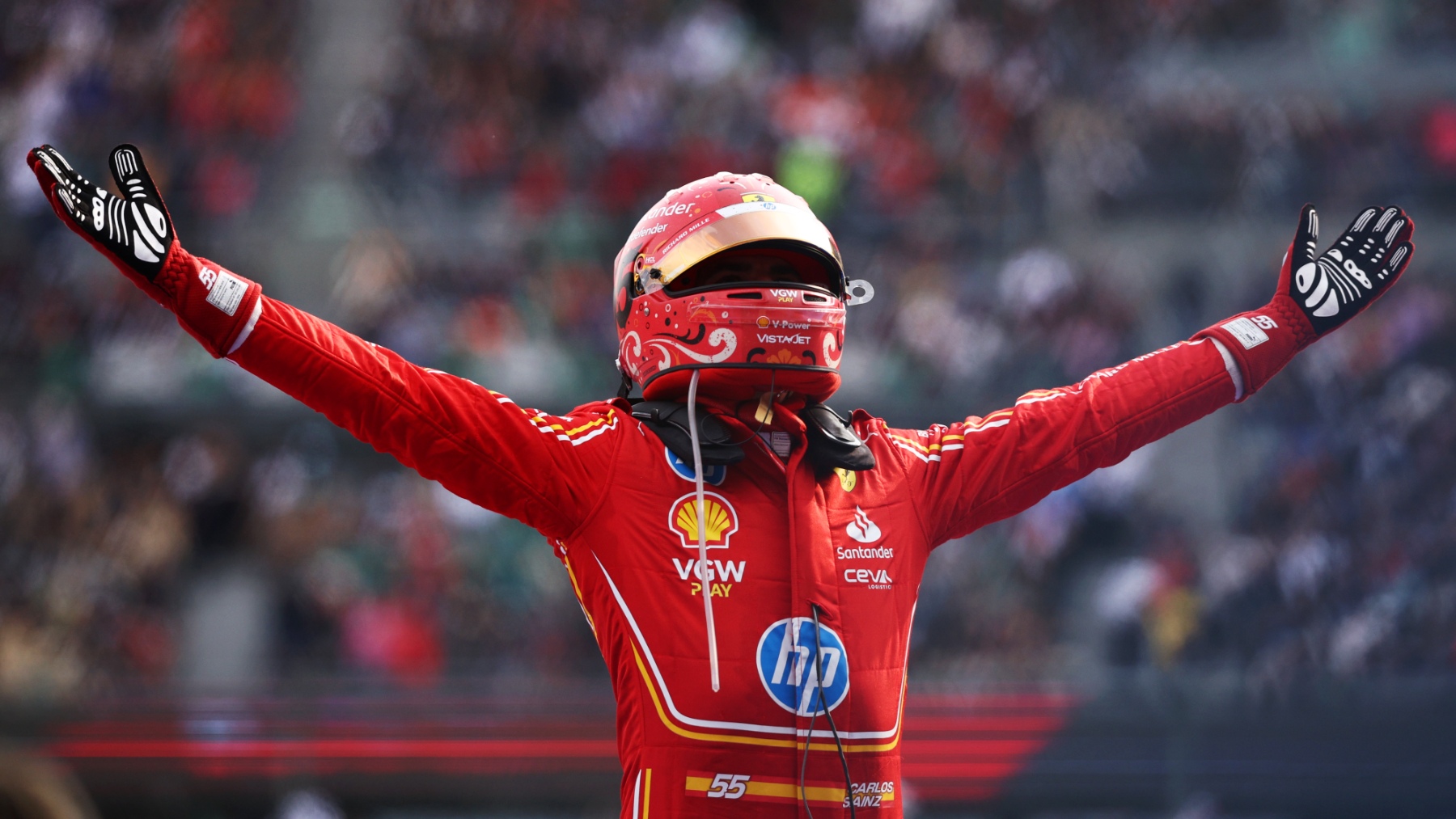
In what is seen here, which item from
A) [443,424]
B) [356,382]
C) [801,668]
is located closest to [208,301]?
[356,382]

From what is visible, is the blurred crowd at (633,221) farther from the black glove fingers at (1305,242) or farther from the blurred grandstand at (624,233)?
the black glove fingers at (1305,242)

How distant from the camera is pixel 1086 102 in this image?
42.1 ft

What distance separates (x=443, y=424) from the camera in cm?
302

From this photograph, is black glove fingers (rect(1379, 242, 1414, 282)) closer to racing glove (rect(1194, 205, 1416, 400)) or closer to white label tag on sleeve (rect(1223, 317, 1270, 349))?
racing glove (rect(1194, 205, 1416, 400))

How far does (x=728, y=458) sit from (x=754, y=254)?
53 cm

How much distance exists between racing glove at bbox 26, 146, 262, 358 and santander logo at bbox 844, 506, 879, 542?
1.30 metres

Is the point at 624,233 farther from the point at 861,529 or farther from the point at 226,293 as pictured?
the point at 226,293

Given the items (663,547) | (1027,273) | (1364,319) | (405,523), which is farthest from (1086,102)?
(663,547)

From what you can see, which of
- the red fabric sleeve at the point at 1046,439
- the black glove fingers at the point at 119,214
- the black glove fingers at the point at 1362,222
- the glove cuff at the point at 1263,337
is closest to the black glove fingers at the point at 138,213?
→ the black glove fingers at the point at 119,214

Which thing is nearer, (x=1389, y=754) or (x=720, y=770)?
(x=720, y=770)

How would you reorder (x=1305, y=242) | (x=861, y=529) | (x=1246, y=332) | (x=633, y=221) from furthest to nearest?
(x=633, y=221) < (x=1305, y=242) < (x=1246, y=332) < (x=861, y=529)

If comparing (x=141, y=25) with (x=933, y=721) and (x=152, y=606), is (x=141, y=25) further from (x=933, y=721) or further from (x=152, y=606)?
(x=933, y=721)

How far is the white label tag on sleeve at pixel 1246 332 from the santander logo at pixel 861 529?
3.44 feet

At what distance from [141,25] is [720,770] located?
12.4 meters
